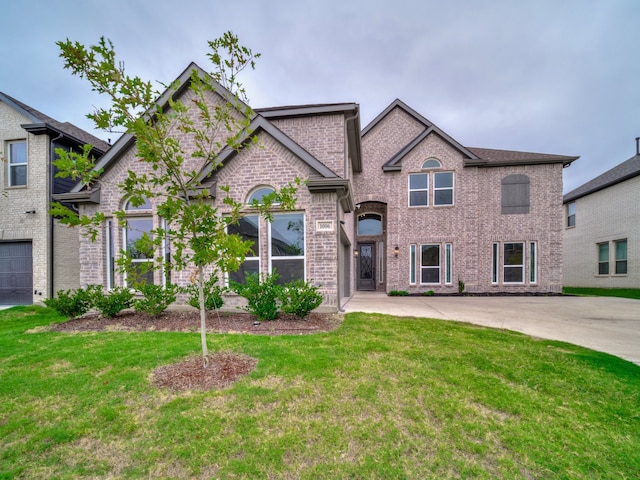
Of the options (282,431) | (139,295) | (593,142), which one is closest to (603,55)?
(282,431)

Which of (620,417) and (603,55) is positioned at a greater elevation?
(603,55)

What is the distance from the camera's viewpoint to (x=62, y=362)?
440 cm

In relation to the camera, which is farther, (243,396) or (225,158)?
(225,158)

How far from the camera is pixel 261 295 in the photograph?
6730 mm

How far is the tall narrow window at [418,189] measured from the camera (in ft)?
44.6

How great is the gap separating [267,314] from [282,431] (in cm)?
420

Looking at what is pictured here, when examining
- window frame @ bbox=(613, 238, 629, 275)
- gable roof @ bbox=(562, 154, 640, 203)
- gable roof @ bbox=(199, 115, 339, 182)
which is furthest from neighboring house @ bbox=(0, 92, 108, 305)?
window frame @ bbox=(613, 238, 629, 275)

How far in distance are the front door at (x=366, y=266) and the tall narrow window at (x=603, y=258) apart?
46.6 feet

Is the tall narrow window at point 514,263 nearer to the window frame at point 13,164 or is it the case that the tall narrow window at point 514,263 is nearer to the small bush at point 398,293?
the small bush at point 398,293

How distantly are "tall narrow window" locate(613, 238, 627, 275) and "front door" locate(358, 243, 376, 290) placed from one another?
14001 mm

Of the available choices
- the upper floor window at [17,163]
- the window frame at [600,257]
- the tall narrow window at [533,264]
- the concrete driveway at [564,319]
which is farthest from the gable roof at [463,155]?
the upper floor window at [17,163]

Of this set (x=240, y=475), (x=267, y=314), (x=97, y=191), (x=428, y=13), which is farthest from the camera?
(x=428, y=13)

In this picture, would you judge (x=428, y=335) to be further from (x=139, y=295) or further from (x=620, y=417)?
(x=139, y=295)

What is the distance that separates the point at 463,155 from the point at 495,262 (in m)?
5.53
